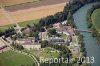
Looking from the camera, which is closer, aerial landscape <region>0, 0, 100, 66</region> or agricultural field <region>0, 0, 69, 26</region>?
aerial landscape <region>0, 0, 100, 66</region>

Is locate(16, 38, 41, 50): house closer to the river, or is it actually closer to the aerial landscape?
the aerial landscape

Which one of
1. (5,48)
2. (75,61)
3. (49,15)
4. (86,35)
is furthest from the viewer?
(49,15)

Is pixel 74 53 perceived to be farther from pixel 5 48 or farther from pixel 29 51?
pixel 5 48

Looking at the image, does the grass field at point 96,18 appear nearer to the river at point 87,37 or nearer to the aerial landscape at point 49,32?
the aerial landscape at point 49,32

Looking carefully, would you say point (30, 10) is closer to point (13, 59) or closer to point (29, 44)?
point (29, 44)

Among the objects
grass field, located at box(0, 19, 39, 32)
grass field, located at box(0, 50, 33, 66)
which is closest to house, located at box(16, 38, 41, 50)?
grass field, located at box(0, 50, 33, 66)

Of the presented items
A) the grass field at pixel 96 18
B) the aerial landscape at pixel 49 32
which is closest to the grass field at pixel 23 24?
the aerial landscape at pixel 49 32

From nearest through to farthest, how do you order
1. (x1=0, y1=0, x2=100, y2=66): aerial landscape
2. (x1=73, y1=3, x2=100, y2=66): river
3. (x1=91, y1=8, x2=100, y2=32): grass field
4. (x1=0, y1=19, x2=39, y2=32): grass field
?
1. (x1=0, y1=0, x2=100, y2=66): aerial landscape
2. (x1=73, y1=3, x2=100, y2=66): river
3. (x1=0, y1=19, x2=39, y2=32): grass field
4. (x1=91, y1=8, x2=100, y2=32): grass field

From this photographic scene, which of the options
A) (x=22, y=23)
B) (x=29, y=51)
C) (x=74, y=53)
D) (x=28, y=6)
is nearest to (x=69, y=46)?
(x=74, y=53)

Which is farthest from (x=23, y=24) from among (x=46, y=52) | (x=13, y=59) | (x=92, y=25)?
(x=13, y=59)
